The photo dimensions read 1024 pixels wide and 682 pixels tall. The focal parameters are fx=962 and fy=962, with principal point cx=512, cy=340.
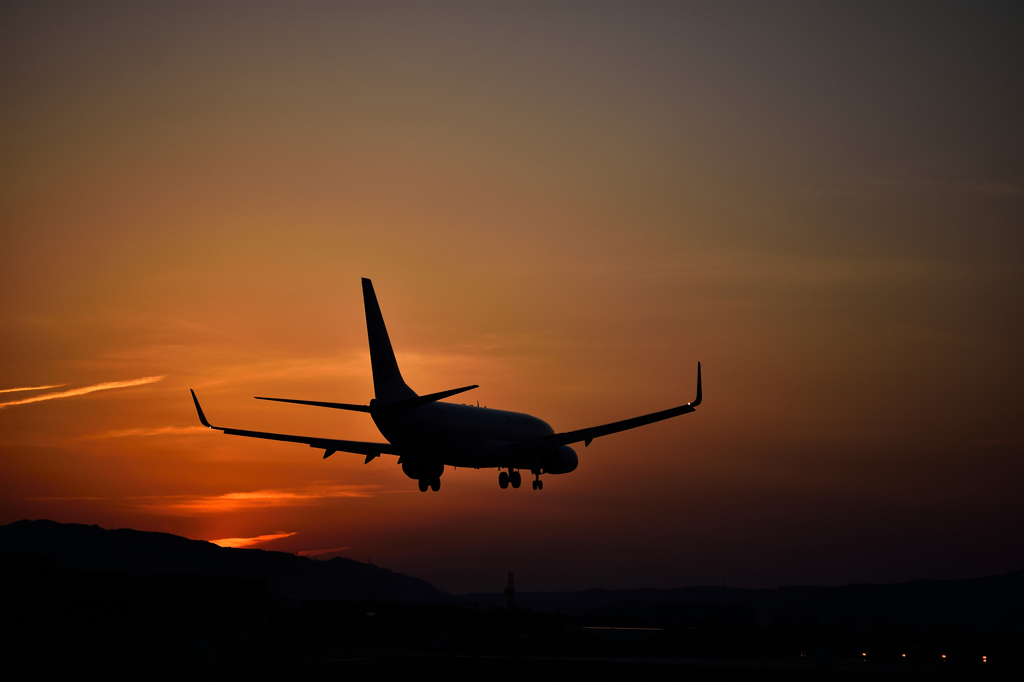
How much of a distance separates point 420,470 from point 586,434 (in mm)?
11878

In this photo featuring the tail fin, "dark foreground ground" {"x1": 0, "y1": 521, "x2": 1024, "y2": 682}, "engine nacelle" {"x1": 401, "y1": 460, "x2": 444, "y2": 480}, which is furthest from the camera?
"engine nacelle" {"x1": 401, "y1": 460, "x2": 444, "y2": 480}

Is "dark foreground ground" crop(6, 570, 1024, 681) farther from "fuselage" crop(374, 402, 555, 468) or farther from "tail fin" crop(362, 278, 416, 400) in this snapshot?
"tail fin" crop(362, 278, 416, 400)

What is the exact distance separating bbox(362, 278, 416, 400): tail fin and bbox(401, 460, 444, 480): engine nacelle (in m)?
7.17

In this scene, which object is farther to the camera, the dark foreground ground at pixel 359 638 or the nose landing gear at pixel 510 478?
the nose landing gear at pixel 510 478

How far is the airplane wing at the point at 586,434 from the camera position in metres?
52.9

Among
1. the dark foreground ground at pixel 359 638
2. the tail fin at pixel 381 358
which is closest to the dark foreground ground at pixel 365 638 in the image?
the dark foreground ground at pixel 359 638

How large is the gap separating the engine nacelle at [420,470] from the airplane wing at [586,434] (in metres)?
4.25

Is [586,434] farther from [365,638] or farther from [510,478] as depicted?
[365,638]

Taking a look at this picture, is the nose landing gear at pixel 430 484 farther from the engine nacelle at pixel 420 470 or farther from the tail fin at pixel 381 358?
the tail fin at pixel 381 358

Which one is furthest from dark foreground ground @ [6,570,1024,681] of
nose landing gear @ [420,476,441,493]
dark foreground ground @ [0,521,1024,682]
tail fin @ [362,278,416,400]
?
tail fin @ [362,278,416,400]

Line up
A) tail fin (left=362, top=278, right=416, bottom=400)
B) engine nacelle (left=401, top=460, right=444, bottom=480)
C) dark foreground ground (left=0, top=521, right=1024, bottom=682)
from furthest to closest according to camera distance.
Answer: engine nacelle (left=401, top=460, right=444, bottom=480) → tail fin (left=362, top=278, right=416, bottom=400) → dark foreground ground (left=0, top=521, right=1024, bottom=682)

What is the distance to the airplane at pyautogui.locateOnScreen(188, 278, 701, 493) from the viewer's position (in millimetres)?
56375

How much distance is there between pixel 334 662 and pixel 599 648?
24.2m

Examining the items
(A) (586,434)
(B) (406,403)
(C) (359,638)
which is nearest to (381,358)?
(B) (406,403)
